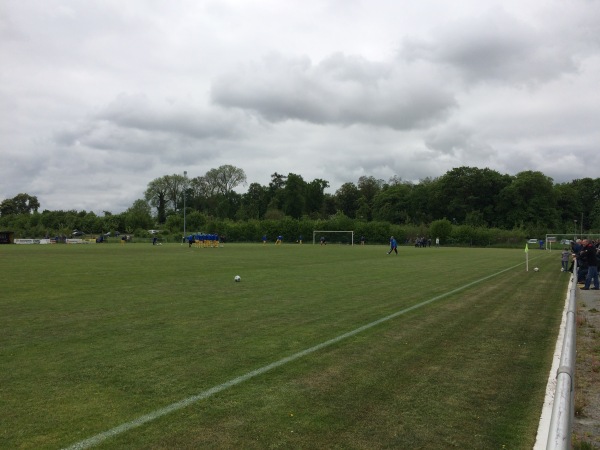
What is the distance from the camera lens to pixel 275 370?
611cm

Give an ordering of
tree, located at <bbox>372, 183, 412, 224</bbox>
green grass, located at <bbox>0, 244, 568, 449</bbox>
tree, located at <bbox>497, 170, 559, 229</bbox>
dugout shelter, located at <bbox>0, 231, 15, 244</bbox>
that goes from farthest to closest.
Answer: tree, located at <bbox>372, 183, 412, 224</bbox> < tree, located at <bbox>497, 170, 559, 229</bbox> < dugout shelter, located at <bbox>0, 231, 15, 244</bbox> < green grass, located at <bbox>0, 244, 568, 449</bbox>

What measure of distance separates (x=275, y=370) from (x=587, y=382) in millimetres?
4015

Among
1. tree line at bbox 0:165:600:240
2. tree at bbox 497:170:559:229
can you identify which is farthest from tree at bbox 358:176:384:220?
tree at bbox 497:170:559:229

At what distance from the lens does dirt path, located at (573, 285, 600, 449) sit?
15.0 feet

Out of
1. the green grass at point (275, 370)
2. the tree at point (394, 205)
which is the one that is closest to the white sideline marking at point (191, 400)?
the green grass at point (275, 370)

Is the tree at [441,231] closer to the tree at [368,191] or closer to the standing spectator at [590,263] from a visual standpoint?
the tree at [368,191]

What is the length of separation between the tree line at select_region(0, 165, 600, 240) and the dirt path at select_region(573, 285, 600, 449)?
76.0 metres

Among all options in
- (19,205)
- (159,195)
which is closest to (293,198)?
(159,195)

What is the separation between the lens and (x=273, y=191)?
474 ft

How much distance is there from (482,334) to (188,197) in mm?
141488

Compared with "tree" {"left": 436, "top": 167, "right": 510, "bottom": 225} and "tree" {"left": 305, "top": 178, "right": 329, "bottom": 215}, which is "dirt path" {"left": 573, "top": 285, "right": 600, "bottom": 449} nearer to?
"tree" {"left": 436, "top": 167, "right": 510, "bottom": 225}

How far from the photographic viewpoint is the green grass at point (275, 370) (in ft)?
14.1

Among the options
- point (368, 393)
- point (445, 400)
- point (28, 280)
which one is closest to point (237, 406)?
point (368, 393)

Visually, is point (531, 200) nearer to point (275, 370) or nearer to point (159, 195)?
point (159, 195)
